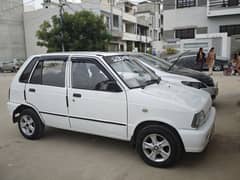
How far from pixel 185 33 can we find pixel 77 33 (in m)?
11.5

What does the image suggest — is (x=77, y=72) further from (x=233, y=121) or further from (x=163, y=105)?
(x=233, y=121)

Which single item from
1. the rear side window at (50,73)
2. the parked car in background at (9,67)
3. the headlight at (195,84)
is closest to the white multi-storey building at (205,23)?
the headlight at (195,84)

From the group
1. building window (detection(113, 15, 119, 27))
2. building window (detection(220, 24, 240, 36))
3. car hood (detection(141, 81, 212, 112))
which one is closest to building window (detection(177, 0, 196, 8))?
building window (detection(220, 24, 240, 36))

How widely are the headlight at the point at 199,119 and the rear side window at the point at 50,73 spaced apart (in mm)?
2273

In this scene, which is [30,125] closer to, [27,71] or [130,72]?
[27,71]

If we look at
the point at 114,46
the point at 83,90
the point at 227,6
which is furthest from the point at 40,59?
the point at 114,46

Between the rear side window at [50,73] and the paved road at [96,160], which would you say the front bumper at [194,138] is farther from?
the rear side window at [50,73]

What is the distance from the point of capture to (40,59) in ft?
14.5

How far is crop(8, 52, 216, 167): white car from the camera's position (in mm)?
3209

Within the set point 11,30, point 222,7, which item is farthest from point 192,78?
point 11,30

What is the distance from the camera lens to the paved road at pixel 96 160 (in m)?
3.23

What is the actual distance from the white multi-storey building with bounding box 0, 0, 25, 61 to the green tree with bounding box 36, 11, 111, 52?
14.3 metres

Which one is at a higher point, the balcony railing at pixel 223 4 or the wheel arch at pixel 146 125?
the balcony railing at pixel 223 4

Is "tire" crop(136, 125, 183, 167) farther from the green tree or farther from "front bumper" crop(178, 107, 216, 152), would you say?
the green tree
